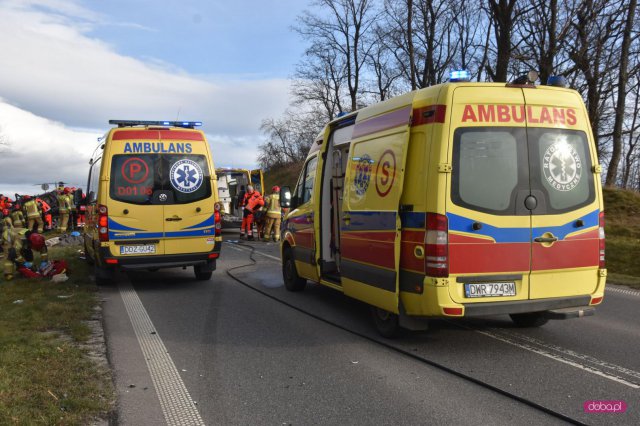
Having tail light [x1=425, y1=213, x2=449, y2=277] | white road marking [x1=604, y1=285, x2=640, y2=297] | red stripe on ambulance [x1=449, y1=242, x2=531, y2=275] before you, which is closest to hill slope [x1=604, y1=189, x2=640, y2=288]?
white road marking [x1=604, y1=285, x2=640, y2=297]

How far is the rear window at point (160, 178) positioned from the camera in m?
8.66

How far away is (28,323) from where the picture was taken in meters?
6.19

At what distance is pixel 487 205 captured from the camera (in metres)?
4.80

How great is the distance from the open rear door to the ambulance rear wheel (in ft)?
0.59

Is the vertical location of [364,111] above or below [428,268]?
above

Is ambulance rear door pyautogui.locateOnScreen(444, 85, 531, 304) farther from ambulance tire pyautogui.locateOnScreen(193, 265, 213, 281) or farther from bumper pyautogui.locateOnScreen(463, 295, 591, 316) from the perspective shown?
ambulance tire pyautogui.locateOnScreen(193, 265, 213, 281)

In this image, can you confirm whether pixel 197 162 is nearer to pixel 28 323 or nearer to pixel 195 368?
pixel 28 323

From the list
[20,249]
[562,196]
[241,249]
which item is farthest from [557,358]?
[241,249]

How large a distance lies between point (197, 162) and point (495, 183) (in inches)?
223

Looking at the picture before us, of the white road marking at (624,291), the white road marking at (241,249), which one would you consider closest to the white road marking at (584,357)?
the white road marking at (624,291)

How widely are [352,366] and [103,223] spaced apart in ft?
17.7

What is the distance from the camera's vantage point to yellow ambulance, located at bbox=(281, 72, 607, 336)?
471cm

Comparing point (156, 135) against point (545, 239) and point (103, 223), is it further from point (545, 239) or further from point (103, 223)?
point (545, 239)

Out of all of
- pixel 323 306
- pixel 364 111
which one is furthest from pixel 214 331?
pixel 364 111
